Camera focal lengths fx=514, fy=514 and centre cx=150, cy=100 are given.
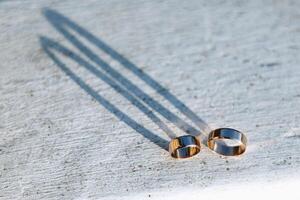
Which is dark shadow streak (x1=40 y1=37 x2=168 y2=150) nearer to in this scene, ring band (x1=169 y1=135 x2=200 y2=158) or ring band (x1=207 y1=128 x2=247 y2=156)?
ring band (x1=169 y1=135 x2=200 y2=158)

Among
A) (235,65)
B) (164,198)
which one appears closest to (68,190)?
(164,198)

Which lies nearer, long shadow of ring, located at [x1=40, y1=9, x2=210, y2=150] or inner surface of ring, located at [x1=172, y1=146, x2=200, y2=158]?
inner surface of ring, located at [x1=172, y1=146, x2=200, y2=158]

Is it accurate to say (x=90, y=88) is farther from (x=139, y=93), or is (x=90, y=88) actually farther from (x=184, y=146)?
(x=184, y=146)

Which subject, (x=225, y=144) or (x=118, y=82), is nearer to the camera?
(x=225, y=144)

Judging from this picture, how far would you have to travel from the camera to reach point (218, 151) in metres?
1.81

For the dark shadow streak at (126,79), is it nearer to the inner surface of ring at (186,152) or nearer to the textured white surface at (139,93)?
the textured white surface at (139,93)

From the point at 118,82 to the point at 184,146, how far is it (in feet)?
1.67

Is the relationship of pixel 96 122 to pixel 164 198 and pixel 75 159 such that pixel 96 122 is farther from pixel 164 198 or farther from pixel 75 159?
pixel 164 198

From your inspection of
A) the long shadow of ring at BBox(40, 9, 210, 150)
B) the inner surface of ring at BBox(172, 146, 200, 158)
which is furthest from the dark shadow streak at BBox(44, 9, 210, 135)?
the inner surface of ring at BBox(172, 146, 200, 158)

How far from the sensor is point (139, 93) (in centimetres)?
206

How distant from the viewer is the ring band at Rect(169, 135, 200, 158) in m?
1.75

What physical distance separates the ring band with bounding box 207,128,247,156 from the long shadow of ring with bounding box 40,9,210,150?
9 centimetres

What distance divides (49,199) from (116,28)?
1.01 metres

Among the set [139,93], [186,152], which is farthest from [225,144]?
[139,93]
